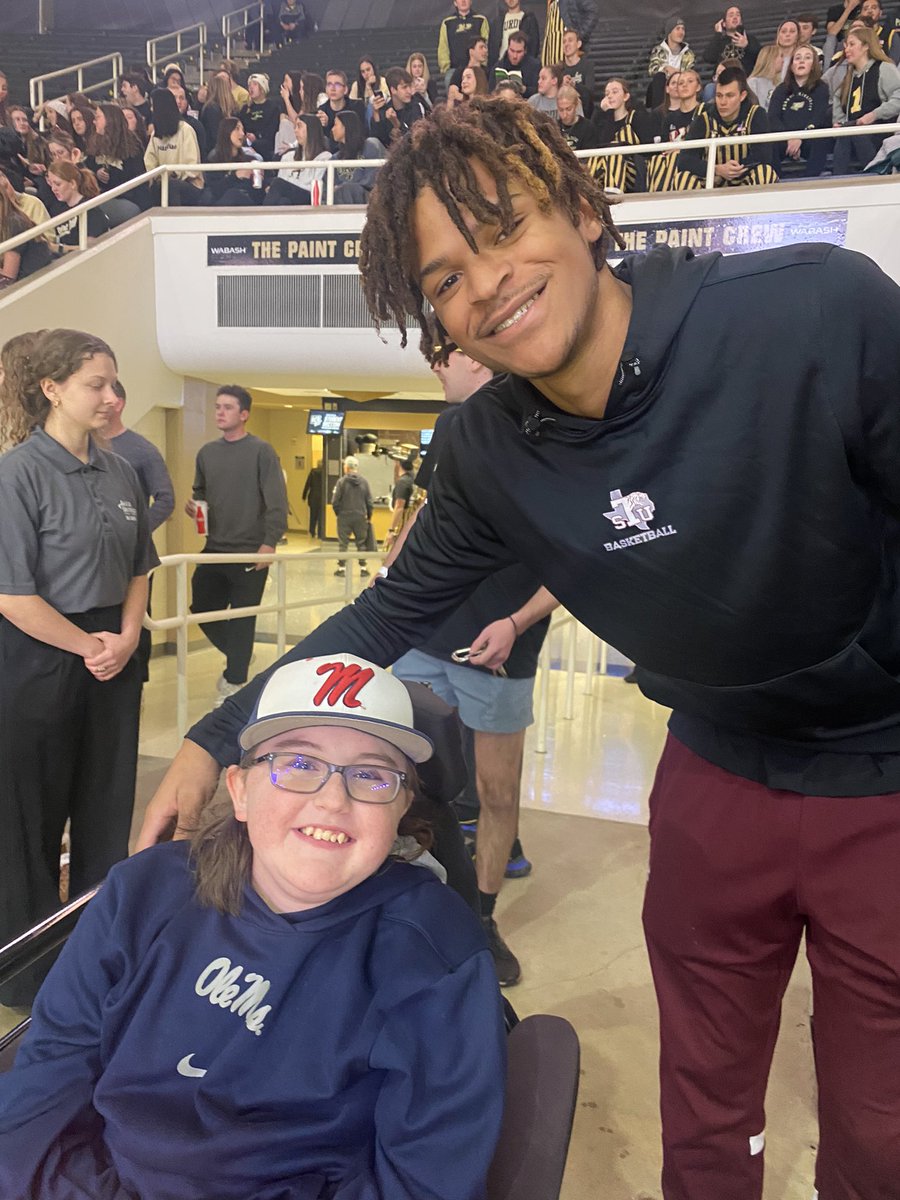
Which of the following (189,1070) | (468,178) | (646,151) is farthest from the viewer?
(646,151)

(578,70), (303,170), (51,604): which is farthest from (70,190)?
(51,604)

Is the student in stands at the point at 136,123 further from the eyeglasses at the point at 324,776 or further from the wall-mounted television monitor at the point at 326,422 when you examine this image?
the eyeglasses at the point at 324,776

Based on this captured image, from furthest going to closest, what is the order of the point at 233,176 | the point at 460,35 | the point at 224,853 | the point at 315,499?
the point at 315,499
the point at 460,35
the point at 233,176
the point at 224,853

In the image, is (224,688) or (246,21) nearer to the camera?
(224,688)

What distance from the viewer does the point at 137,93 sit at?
A: 32.6ft

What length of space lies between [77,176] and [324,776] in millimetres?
8512

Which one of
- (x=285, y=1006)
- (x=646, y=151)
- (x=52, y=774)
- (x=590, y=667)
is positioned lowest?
(x=590, y=667)

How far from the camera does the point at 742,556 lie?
0.98 m

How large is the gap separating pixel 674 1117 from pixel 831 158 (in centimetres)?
723

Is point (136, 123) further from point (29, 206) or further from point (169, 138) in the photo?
point (29, 206)

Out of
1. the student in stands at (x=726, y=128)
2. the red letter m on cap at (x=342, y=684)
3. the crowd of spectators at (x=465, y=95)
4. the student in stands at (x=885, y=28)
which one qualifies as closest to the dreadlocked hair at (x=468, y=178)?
the red letter m on cap at (x=342, y=684)

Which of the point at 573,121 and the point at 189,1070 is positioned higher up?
the point at 573,121

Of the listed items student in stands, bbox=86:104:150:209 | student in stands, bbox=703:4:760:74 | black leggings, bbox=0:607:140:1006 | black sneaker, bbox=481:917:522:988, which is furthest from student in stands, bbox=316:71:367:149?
black sneaker, bbox=481:917:522:988

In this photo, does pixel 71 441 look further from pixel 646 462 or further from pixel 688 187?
pixel 688 187
